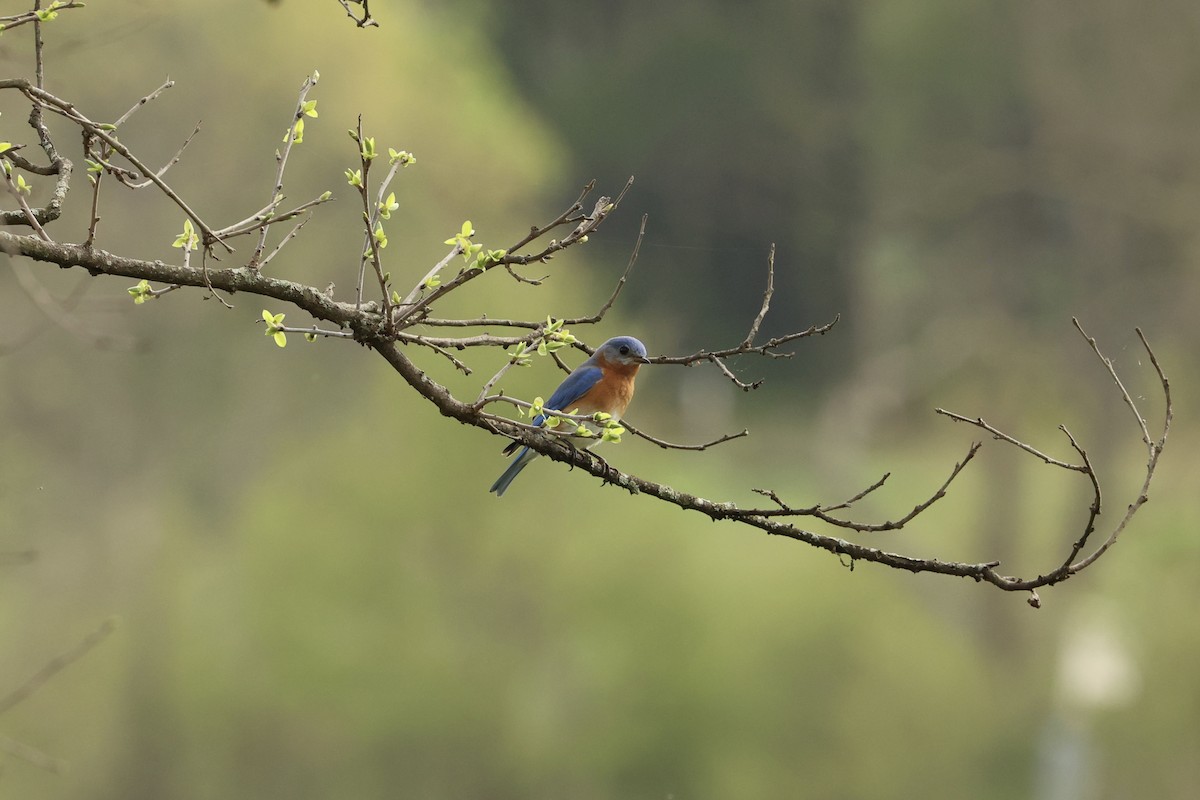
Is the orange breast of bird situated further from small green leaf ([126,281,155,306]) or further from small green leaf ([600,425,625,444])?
small green leaf ([126,281,155,306])

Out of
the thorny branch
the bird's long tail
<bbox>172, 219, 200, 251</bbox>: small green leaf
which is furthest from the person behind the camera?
the bird's long tail

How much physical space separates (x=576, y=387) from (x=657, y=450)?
6.19 m

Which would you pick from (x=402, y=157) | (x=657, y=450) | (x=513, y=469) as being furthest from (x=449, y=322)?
(x=657, y=450)

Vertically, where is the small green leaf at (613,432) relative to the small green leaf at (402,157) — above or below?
below

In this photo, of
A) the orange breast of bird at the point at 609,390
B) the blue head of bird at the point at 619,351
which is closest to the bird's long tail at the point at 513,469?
the orange breast of bird at the point at 609,390

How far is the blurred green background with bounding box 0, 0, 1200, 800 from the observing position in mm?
9805

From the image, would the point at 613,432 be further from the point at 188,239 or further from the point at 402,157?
the point at 188,239

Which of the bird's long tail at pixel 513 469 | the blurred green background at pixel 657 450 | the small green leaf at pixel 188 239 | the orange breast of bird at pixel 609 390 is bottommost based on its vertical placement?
the small green leaf at pixel 188 239

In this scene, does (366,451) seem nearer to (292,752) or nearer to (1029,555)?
(292,752)

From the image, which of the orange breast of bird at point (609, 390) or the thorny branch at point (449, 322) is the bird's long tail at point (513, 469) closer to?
the orange breast of bird at point (609, 390)

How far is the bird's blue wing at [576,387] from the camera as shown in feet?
12.7

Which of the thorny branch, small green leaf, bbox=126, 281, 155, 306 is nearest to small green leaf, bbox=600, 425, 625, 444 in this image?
the thorny branch

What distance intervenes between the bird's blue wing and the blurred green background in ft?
16.4

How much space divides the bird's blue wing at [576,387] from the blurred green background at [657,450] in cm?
499
